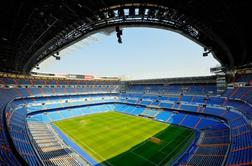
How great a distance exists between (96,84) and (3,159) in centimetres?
4710

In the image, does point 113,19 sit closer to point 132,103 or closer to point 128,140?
point 128,140

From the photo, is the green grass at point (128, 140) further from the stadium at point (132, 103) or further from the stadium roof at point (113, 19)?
the stadium roof at point (113, 19)

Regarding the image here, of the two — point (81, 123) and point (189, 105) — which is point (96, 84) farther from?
point (189, 105)

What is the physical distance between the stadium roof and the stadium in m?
0.08

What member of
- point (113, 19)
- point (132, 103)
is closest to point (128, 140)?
point (113, 19)

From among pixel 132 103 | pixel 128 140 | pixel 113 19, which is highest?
pixel 113 19

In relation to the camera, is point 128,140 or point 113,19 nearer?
point 113,19

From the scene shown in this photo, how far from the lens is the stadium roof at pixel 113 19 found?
31.3 feet

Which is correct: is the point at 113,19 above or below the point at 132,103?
above

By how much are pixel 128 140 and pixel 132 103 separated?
24570 millimetres

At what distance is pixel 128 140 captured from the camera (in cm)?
2348

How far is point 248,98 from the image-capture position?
23.2 metres

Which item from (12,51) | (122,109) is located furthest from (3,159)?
(122,109)

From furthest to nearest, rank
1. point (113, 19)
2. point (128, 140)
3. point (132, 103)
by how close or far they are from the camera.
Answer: point (132, 103), point (128, 140), point (113, 19)
